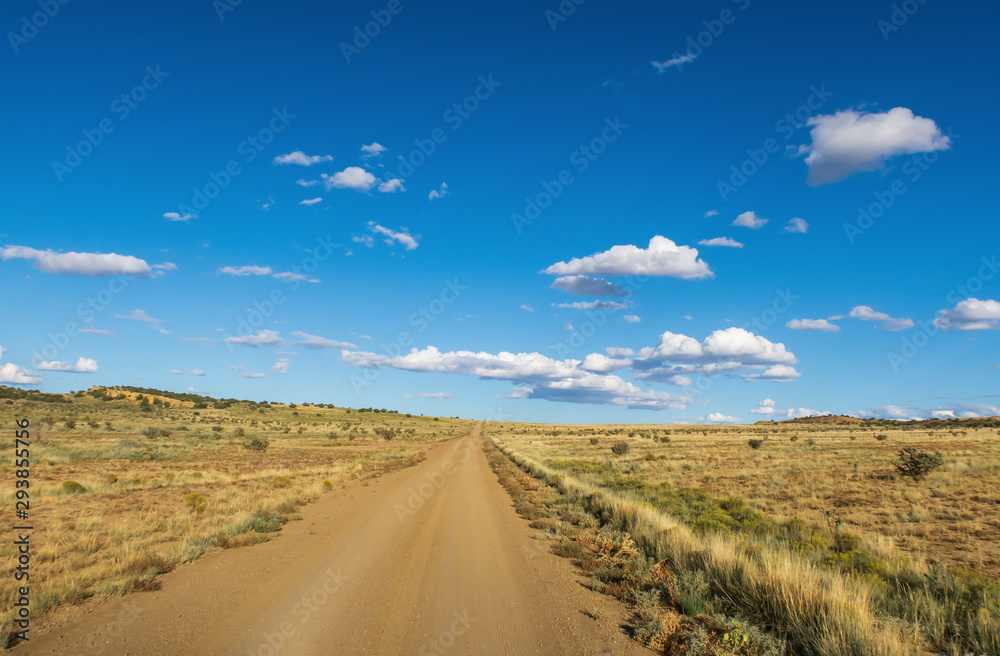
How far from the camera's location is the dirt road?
5738 mm

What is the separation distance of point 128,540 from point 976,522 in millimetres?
23576

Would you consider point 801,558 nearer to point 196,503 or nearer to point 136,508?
point 196,503

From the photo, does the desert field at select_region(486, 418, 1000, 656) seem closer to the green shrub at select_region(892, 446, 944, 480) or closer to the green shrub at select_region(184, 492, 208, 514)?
the green shrub at select_region(892, 446, 944, 480)

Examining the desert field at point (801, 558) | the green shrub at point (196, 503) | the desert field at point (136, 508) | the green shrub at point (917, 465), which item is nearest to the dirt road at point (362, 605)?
the desert field at point (136, 508)

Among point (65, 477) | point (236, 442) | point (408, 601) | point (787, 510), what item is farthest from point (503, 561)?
point (236, 442)

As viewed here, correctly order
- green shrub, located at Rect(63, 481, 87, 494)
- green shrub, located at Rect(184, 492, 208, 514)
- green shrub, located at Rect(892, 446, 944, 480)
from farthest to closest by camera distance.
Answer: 1. green shrub, located at Rect(892, 446, 944, 480)
2. green shrub, located at Rect(63, 481, 87, 494)
3. green shrub, located at Rect(184, 492, 208, 514)

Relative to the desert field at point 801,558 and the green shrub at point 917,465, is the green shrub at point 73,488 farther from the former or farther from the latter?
the green shrub at point 917,465

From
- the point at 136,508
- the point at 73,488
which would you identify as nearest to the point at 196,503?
the point at 136,508

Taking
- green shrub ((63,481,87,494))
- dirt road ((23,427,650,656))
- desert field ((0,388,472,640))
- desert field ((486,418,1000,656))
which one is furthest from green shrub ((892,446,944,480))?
green shrub ((63,481,87,494))

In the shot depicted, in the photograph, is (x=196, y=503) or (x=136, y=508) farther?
(x=196, y=503)

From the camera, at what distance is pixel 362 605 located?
22.8 ft

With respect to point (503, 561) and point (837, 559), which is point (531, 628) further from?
point (837, 559)

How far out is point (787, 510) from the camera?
17.3m

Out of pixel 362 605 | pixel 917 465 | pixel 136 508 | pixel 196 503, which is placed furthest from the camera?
pixel 917 465
